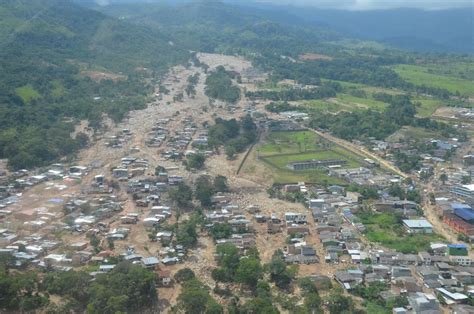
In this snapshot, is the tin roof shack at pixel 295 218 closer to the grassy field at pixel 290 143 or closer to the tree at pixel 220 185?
the tree at pixel 220 185

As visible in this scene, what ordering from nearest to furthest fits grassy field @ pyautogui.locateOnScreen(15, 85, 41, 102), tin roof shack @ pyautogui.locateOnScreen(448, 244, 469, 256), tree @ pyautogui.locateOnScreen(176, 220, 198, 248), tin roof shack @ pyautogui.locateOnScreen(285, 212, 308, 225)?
tin roof shack @ pyautogui.locateOnScreen(448, 244, 469, 256)
tree @ pyautogui.locateOnScreen(176, 220, 198, 248)
tin roof shack @ pyautogui.locateOnScreen(285, 212, 308, 225)
grassy field @ pyautogui.locateOnScreen(15, 85, 41, 102)

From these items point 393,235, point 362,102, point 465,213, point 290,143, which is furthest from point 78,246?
point 362,102

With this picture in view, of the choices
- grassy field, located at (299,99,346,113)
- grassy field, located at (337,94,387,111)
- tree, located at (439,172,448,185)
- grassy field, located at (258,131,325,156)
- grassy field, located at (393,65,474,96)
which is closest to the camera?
tree, located at (439,172,448,185)

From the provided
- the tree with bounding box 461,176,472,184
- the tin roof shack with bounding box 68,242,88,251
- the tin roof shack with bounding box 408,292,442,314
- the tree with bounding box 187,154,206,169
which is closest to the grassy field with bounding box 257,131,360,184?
the tree with bounding box 187,154,206,169

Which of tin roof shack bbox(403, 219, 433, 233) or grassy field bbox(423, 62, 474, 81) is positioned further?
grassy field bbox(423, 62, 474, 81)

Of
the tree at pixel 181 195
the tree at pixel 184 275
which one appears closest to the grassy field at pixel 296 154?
the tree at pixel 181 195

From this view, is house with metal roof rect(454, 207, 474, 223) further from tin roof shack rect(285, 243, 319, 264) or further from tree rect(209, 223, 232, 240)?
tree rect(209, 223, 232, 240)

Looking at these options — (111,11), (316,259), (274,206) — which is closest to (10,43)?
(274,206)

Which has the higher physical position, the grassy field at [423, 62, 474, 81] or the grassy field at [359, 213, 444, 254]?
the grassy field at [423, 62, 474, 81]

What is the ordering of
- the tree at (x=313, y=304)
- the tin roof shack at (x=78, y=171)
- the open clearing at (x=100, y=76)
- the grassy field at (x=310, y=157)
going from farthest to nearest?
the open clearing at (x=100, y=76) < the grassy field at (x=310, y=157) < the tin roof shack at (x=78, y=171) < the tree at (x=313, y=304)
